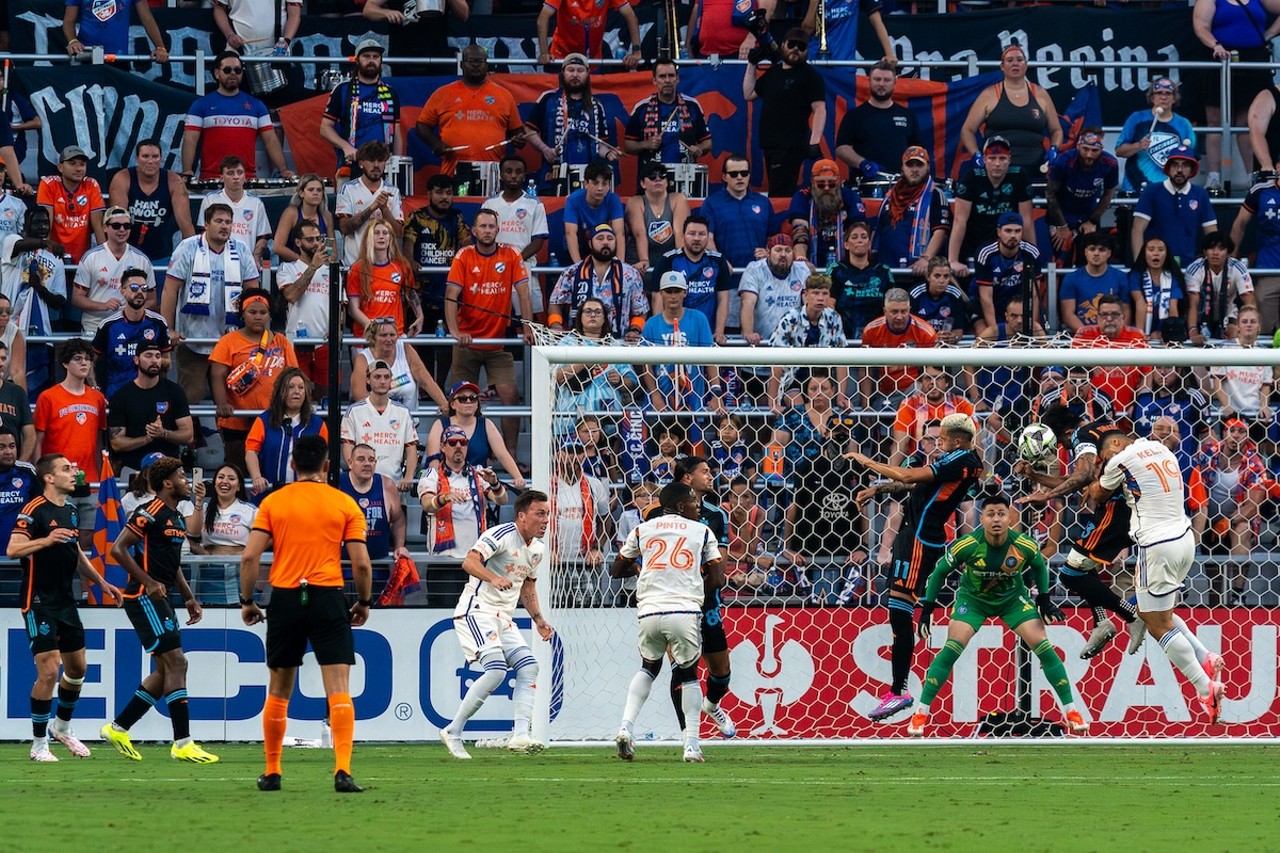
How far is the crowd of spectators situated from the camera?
14.5m

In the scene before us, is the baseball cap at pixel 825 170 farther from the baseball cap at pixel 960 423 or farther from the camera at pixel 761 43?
the baseball cap at pixel 960 423

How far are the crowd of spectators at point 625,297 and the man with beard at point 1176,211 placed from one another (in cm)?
3

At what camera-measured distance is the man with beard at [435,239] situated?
1734 cm

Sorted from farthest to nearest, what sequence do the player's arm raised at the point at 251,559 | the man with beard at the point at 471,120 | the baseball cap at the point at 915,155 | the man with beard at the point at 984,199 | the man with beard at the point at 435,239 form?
the man with beard at the point at 471,120, the man with beard at the point at 984,199, the baseball cap at the point at 915,155, the man with beard at the point at 435,239, the player's arm raised at the point at 251,559

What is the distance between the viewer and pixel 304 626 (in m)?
9.48

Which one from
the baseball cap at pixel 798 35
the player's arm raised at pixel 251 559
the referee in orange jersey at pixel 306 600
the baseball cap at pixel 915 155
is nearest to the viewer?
the referee in orange jersey at pixel 306 600

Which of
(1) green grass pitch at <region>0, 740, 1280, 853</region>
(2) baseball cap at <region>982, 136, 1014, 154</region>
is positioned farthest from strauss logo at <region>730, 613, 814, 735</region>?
(2) baseball cap at <region>982, 136, 1014, 154</region>

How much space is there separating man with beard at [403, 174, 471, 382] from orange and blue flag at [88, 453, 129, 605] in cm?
374

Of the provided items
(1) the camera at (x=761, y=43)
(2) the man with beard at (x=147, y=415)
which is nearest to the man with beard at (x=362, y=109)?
(2) the man with beard at (x=147, y=415)

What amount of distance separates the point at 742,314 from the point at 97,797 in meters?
8.78

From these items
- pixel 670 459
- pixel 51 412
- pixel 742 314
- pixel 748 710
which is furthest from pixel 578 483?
pixel 51 412

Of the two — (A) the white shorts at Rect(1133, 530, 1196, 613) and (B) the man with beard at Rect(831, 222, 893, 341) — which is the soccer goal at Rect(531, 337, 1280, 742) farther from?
(B) the man with beard at Rect(831, 222, 893, 341)

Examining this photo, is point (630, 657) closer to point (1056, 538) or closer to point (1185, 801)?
point (1056, 538)

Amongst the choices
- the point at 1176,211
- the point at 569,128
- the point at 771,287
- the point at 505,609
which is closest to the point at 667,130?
the point at 569,128
